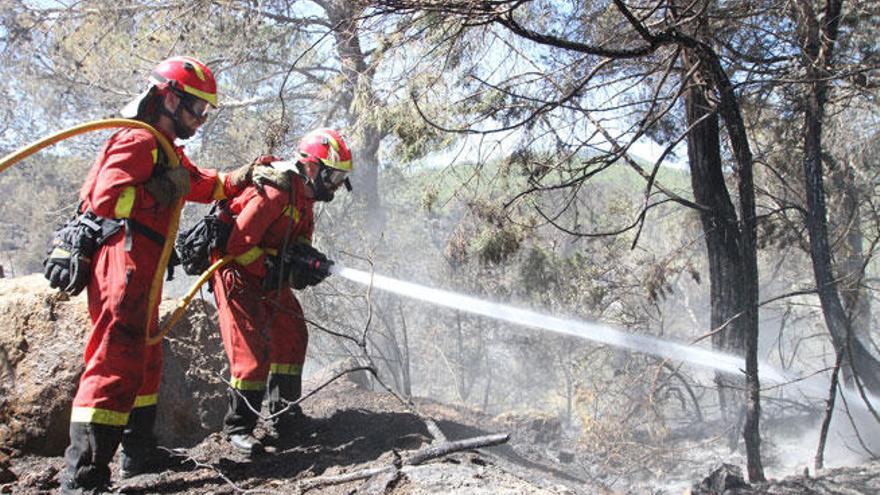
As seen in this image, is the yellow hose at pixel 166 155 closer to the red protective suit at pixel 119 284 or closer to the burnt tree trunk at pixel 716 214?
the red protective suit at pixel 119 284

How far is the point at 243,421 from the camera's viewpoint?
163 inches

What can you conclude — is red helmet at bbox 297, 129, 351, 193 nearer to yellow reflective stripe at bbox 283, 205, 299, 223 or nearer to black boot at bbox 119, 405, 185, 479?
yellow reflective stripe at bbox 283, 205, 299, 223

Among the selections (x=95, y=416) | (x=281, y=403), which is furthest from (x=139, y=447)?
(x=281, y=403)

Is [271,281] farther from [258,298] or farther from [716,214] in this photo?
[716,214]

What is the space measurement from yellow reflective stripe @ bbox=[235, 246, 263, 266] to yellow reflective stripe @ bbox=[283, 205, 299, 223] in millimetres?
290

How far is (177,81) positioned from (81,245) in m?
0.97

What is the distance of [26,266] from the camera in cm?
2356

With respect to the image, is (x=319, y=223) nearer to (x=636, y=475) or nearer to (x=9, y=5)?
(x=9, y=5)

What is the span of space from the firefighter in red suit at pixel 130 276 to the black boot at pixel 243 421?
458 mm

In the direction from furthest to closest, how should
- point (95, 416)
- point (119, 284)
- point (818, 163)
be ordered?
1. point (818, 163)
2. point (119, 284)
3. point (95, 416)

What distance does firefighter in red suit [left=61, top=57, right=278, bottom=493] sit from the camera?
3154 mm

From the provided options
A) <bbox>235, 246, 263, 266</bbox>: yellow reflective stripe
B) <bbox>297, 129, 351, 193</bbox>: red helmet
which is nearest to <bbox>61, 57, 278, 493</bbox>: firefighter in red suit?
<bbox>235, 246, 263, 266</bbox>: yellow reflective stripe

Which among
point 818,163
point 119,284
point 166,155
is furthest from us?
point 818,163

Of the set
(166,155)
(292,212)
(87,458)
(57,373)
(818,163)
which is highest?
(818,163)
